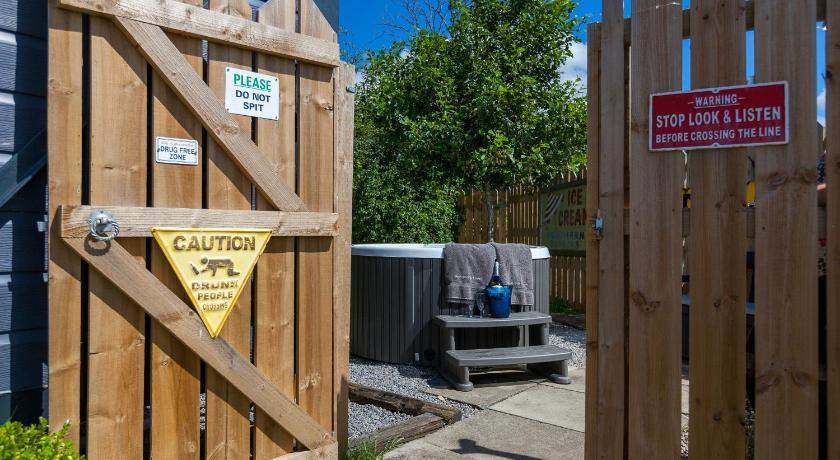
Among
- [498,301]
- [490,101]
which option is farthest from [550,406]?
[490,101]

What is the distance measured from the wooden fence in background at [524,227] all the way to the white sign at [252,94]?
232 inches

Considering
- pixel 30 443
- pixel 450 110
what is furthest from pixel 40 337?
pixel 450 110

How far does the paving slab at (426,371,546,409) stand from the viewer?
15.1ft

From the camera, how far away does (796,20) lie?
219cm

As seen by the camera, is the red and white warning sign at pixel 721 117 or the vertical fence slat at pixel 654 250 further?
the vertical fence slat at pixel 654 250

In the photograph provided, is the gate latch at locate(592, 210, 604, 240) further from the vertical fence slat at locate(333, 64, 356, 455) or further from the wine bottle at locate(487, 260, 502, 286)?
the wine bottle at locate(487, 260, 502, 286)

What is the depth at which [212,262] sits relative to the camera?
2.69 meters

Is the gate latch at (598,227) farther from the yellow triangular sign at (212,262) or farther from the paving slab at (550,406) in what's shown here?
the paving slab at (550,406)

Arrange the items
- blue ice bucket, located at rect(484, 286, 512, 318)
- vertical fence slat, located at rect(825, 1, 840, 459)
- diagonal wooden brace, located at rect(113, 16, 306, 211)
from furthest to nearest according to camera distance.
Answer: blue ice bucket, located at rect(484, 286, 512, 318) → diagonal wooden brace, located at rect(113, 16, 306, 211) → vertical fence slat, located at rect(825, 1, 840, 459)

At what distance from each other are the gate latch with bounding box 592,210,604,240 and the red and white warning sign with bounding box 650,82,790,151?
0.37 m

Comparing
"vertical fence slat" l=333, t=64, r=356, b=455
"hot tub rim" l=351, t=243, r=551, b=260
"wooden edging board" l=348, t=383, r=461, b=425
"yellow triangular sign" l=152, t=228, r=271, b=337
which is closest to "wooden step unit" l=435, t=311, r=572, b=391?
"hot tub rim" l=351, t=243, r=551, b=260

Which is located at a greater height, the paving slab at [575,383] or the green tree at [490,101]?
the green tree at [490,101]

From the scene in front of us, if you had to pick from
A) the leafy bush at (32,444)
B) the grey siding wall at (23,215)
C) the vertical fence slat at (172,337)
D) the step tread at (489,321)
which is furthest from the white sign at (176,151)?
the step tread at (489,321)

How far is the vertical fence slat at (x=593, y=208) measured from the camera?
106 inches
